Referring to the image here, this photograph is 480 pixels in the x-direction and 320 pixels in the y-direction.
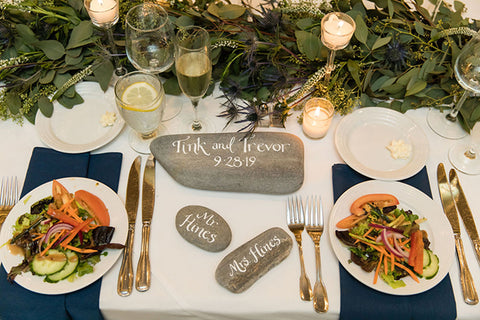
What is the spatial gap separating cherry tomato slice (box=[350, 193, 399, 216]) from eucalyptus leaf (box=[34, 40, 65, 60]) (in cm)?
121

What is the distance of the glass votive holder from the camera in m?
1.51

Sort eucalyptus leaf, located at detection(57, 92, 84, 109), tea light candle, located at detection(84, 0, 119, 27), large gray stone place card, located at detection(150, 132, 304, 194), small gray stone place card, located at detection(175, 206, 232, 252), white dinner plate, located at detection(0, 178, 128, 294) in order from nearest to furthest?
white dinner plate, located at detection(0, 178, 128, 294) < small gray stone place card, located at detection(175, 206, 232, 252) < large gray stone place card, located at detection(150, 132, 304, 194) < tea light candle, located at detection(84, 0, 119, 27) < eucalyptus leaf, located at detection(57, 92, 84, 109)

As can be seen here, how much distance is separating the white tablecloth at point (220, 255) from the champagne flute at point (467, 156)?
25mm

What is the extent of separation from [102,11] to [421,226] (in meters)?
1.28

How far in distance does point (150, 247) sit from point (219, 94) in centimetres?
66

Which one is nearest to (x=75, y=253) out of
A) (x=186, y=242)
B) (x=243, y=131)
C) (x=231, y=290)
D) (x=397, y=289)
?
(x=186, y=242)

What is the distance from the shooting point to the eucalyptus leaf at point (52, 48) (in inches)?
64.8

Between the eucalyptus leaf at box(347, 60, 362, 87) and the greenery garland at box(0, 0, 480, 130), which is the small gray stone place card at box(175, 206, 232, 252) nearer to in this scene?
the greenery garland at box(0, 0, 480, 130)

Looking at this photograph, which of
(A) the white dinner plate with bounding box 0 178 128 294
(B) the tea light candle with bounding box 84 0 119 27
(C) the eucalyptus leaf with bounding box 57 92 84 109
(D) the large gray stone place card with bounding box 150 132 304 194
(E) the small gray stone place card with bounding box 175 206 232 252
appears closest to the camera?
(A) the white dinner plate with bounding box 0 178 128 294

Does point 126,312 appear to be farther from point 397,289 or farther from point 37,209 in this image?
point 397,289

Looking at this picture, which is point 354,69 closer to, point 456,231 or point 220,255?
point 456,231

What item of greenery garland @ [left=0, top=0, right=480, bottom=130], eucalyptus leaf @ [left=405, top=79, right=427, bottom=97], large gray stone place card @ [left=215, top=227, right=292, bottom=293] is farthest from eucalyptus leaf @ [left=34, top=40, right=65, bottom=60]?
eucalyptus leaf @ [left=405, top=79, right=427, bottom=97]

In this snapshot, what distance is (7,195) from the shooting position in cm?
143

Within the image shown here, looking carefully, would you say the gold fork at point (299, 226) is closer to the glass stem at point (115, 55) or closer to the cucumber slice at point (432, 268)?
the cucumber slice at point (432, 268)
